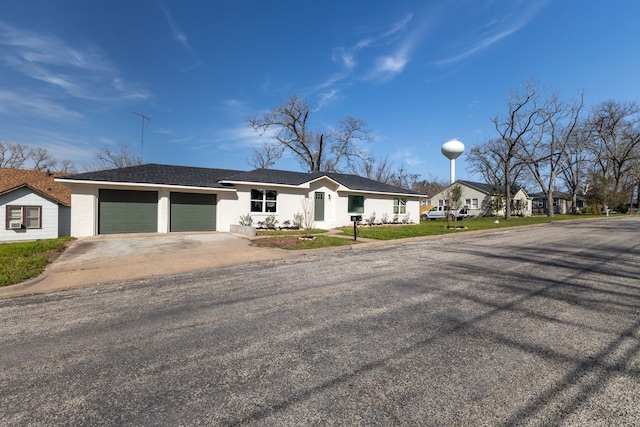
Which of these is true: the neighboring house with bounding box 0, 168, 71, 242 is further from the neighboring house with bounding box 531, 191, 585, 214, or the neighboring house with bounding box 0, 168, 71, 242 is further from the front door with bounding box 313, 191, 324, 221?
the neighboring house with bounding box 531, 191, 585, 214

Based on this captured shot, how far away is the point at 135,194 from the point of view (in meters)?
16.2

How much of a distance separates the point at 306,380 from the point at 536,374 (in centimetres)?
208

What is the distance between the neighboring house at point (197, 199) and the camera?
15227 mm

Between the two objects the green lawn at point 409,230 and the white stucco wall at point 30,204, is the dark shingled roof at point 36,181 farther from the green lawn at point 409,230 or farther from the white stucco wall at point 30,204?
the green lawn at point 409,230

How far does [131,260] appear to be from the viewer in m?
8.85

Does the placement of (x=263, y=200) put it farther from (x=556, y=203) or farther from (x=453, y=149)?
(x=556, y=203)

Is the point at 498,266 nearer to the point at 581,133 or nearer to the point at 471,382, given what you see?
the point at 471,382

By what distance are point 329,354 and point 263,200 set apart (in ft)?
53.4

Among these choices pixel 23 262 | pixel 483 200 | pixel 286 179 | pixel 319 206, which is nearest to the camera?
pixel 23 262

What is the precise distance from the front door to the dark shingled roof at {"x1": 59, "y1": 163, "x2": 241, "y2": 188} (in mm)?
6137

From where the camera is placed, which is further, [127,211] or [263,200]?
[263,200]

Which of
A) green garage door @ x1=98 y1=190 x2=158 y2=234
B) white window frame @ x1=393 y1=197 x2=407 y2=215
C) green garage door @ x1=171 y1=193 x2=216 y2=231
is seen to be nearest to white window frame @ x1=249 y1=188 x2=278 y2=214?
green garage door @ x1=171 y1=193 x2=216 y2=231

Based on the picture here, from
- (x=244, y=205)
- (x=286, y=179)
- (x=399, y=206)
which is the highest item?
(x=286, y=179)

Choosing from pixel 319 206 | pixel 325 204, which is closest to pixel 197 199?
pixel 319 206
